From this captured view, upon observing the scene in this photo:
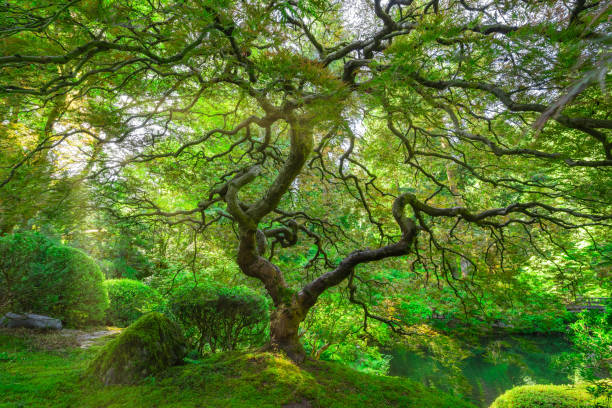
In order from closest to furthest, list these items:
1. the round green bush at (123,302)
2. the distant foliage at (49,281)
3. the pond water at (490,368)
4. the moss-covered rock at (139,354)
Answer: the moss-covered rock at (139,354) < the distant foliage at (49,281) < the pond water at (490,368) < the round green bush at (123,302)

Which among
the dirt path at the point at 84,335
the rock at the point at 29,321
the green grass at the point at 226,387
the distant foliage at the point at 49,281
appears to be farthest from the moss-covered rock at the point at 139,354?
the rock at the point at 29,321

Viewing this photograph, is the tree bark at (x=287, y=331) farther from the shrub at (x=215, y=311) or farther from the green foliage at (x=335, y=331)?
the green foliage at (x=335, y=331)

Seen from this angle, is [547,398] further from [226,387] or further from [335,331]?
[226,387]

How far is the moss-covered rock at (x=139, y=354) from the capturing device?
2410 millimetres

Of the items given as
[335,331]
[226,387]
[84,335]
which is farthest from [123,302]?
[226,387]

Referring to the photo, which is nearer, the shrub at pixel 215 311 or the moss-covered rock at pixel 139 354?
the moss-covered rock at pixel 139 354

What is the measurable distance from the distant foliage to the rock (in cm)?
20

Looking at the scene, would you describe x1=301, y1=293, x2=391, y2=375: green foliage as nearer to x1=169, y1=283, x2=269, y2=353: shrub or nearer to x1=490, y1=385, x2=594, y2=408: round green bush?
x1=169, y1=283, x2=269, y2=353: shrub

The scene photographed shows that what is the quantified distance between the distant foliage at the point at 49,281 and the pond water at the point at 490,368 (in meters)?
6.99

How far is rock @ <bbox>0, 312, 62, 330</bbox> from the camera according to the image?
14.2 ft

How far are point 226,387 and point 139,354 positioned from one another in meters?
0.87

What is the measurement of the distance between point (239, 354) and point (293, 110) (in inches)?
97.5

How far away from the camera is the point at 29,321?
4523mm

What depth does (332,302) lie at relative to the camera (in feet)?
16.0
